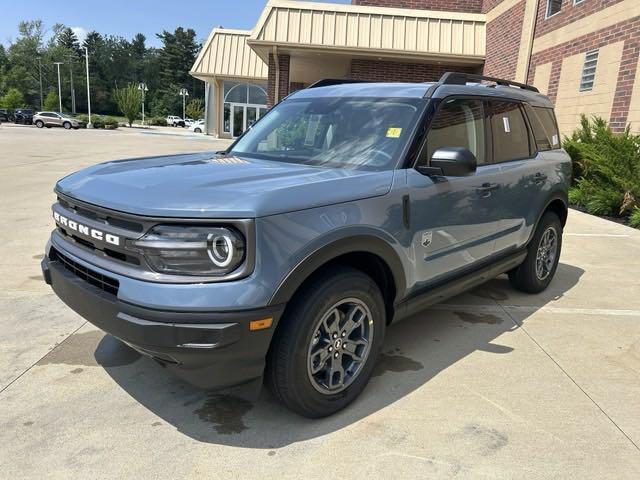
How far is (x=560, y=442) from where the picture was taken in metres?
2.64

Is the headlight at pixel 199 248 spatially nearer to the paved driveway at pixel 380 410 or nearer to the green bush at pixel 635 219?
the paved driveway at pixel 380 410

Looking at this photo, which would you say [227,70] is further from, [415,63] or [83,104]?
[83,104]

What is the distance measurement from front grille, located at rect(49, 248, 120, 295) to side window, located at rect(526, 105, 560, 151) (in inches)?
148

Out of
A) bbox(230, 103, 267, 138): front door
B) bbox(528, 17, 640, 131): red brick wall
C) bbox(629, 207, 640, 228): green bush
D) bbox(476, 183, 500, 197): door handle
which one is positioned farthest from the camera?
bbox(230, 103, 267, 138): front door

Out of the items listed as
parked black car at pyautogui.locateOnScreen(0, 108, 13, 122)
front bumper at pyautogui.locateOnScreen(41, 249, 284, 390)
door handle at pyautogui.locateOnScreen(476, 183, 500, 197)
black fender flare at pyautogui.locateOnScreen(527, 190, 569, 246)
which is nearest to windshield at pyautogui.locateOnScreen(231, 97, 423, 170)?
door handle at pyautogui.locateOnScreen(476, 183, 500, 197)

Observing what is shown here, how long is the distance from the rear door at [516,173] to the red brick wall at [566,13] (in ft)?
26.3

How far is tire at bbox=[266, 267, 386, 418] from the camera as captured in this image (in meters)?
2.45

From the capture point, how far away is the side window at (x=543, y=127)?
4550 millimetres

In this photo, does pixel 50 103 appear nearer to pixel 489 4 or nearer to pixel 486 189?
pixel 489 4

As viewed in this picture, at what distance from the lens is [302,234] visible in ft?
7.82

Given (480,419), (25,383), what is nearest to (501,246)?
(480,419)

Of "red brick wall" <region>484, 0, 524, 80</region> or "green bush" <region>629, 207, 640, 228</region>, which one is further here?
"red brick wall" <region>484, 0, 524, 80</region>

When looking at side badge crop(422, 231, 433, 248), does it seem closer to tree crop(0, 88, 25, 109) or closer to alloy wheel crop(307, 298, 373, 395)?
alloy wheel crop(307, 298, 373, 395)

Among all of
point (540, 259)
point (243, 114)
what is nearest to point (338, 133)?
point (540, 259)
